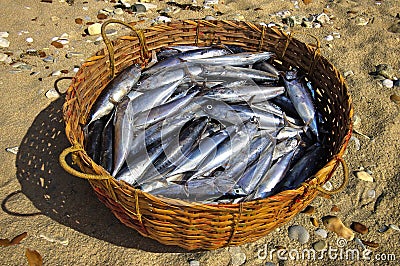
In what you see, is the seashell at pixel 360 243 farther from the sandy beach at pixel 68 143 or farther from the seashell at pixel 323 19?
the seashell at pixel 323 19

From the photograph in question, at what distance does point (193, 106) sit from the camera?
7.41ft

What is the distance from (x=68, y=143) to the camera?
2555 mm

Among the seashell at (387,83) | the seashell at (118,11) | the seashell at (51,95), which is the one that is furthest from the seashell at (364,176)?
the seashell at (118,11)

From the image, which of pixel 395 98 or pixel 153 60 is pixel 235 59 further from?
pixel 395 98

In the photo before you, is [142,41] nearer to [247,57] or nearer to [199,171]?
[247,57]

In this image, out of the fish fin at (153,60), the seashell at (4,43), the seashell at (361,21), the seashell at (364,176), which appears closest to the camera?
the seashell at (364,176)

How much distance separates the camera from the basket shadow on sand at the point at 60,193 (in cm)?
207

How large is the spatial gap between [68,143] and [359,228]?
1.89 m

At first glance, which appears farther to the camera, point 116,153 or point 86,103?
point 86,103

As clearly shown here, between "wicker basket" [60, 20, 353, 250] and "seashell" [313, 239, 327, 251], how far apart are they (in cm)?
36

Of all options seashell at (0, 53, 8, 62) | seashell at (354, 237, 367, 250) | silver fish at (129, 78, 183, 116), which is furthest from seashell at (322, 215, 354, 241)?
seashell at (0, 53, 8, 62)

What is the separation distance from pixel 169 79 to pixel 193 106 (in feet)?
0.86

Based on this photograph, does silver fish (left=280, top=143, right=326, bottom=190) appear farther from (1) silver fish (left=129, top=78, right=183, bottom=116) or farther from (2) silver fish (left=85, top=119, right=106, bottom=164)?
(2) silver fish (left=85, top=119, right=106, bottom=164)

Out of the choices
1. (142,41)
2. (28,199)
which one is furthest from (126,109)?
(28,199)
